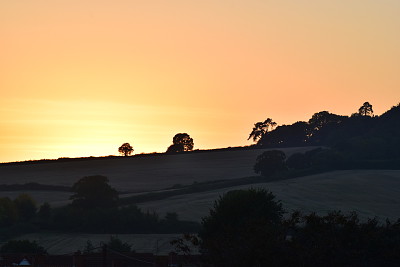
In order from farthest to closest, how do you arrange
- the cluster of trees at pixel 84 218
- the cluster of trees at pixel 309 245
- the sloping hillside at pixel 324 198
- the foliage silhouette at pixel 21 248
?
the sloping hillside at pixel 324 198, the cluster of trees at pixel 84 218, the foliage silhouette at pixel 21 248, the cluster of trees at pixel 309 245

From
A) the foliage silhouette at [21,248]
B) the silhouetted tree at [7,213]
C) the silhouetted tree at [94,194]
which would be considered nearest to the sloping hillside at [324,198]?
the silhouetted tree at [94,194]

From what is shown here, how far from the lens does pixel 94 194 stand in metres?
181

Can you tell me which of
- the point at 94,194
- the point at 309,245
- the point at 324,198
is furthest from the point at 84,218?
the point at 309,245

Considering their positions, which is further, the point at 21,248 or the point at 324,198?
the point at 324,198

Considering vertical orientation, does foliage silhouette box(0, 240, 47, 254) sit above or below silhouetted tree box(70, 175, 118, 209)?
below

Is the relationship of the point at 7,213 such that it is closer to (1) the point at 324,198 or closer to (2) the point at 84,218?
(2) the point at 84,218

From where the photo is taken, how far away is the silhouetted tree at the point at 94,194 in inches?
6998

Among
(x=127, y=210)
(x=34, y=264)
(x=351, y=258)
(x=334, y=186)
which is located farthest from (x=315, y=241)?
(x=334, y=186)

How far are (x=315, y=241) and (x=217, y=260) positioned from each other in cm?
625

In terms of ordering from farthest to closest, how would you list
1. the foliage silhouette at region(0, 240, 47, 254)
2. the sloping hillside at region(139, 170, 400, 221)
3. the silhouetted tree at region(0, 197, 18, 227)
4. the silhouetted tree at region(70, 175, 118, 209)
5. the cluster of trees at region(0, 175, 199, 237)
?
1. the silhouetted tree at region(70, 175, 118, 209)
2. the sloping hillside at region(139, 170, 400, 221)
3. the silhouetted tree at region(0, 197, 18, 227)
4. the cluster of trees at region(0, 175, 199, 237)
5. the foliage silhouette at region(0, 240, 47, 254)

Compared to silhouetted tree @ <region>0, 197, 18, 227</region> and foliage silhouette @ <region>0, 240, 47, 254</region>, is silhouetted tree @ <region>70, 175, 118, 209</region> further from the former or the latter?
foliage silhouette @ <region>0, 240, 47, 254</region>

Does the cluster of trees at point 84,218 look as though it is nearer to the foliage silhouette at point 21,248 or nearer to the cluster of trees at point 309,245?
the foliage silhouette at point 21,248

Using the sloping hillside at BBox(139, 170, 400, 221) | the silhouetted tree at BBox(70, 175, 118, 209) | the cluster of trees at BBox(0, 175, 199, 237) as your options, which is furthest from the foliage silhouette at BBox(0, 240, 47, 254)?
the silhouetted tree at BBox(70, 175, 118, 209)

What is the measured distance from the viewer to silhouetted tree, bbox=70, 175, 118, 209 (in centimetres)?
17775
